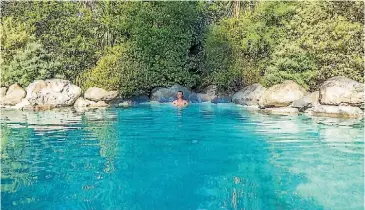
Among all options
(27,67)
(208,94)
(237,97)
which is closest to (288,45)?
(237,97)

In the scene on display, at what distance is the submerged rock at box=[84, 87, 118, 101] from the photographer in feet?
67.6

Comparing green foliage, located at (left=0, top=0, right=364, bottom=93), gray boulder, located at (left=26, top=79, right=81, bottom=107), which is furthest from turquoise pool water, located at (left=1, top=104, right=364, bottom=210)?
green foliage, located at (left=0, top=0, right=364, bottom=93)

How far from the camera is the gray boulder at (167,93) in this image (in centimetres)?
2258

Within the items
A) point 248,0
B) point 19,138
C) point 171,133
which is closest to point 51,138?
point 19,138

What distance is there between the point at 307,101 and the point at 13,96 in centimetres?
1445

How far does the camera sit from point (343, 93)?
13.5m

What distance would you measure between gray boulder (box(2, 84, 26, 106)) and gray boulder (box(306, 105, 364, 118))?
14.3 metres

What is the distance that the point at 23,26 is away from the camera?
72.3ft

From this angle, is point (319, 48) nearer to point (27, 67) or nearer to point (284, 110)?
point (284, 110)

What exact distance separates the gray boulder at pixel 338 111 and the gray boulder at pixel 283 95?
1781 mm

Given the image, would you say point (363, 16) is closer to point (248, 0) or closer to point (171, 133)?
point (171, 133)

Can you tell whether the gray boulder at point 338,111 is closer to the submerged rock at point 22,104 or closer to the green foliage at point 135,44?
the green foliage at point 135,44

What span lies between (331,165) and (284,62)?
12603mm

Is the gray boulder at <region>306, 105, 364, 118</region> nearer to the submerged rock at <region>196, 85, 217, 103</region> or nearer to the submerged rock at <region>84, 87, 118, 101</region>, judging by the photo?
the submerged rock at <region>196, 85, 217, 103</region>
